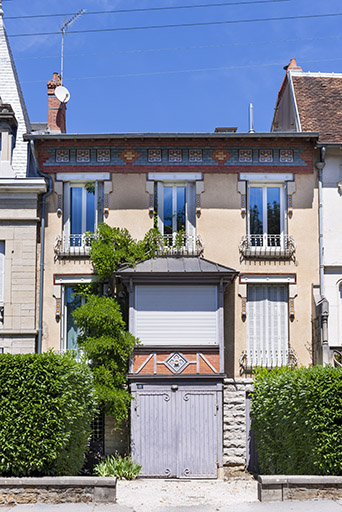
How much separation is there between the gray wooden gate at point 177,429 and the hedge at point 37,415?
5056 millimetres

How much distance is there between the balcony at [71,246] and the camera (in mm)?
21812

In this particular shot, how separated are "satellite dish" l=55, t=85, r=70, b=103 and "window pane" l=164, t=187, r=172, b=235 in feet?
14.5

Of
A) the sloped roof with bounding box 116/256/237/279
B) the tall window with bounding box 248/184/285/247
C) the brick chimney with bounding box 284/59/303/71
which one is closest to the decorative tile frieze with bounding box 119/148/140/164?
the sloped roof with bounding box 116/256/237/279

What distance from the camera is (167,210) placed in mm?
22312

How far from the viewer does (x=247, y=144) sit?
22234 mm

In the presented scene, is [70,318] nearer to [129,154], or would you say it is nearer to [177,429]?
[177,429]

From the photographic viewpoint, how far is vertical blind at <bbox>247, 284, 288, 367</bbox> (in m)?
21.5

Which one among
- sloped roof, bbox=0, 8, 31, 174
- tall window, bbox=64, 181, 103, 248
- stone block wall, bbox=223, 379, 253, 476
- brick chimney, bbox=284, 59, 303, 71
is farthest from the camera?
brick chimney, bbox=284, 59, 303, 71

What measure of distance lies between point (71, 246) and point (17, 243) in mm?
1500

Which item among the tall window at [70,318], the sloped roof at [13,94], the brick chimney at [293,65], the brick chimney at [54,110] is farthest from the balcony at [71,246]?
the brick chimney at [293,65]

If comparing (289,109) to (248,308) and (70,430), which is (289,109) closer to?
(248,308)

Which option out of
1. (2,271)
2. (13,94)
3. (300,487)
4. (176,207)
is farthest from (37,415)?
(13,94)

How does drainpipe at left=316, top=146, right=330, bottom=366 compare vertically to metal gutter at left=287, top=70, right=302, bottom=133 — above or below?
below

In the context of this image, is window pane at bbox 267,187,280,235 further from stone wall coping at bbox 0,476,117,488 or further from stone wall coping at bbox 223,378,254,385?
stone wall coping at bbox 0,476,117,488
